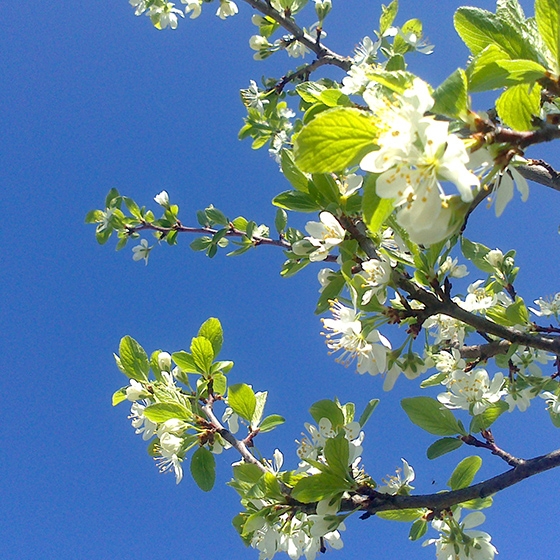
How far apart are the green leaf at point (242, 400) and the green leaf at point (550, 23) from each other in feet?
5.43

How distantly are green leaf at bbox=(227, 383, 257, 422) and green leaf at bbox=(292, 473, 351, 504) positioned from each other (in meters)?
0.57

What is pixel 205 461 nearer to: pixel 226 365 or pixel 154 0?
pixel 226 365

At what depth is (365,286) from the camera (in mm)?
1608

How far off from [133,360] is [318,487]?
110cm

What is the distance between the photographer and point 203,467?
7.38 ft

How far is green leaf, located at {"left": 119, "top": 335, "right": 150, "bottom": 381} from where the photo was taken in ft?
7.87

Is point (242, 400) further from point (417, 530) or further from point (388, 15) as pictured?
point (388, 15)

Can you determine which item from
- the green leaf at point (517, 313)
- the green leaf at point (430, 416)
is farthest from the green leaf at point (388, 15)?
the green leaf at point (430, 416)

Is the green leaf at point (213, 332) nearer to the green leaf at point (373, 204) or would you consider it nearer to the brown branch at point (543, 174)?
the green leaf at point (373, 204)

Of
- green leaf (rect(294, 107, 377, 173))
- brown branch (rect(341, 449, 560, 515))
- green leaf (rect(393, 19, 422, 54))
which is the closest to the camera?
green leaf (rect(294, 107, 377, 173))

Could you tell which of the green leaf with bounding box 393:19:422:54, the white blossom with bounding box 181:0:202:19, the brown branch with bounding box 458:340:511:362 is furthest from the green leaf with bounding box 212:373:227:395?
the white blossom with bounding box 181:0:202:19

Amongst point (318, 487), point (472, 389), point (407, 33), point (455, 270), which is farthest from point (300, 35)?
point (318, 487)

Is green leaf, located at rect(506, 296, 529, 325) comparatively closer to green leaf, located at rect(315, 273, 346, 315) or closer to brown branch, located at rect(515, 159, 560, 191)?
brown branch, located at rect(515, 159, 560, 191)

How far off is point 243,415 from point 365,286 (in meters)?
1.08
